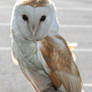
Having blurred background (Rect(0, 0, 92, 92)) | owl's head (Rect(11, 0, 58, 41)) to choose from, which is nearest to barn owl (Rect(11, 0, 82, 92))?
owl's head (Rect(11, 0, 58, 41))

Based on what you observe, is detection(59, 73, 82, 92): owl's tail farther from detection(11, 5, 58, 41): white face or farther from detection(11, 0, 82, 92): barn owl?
detection(11, 5, 58, 41): white face

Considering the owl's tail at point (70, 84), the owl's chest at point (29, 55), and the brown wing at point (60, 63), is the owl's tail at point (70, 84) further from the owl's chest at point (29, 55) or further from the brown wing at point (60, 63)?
the owl's chest at point (29, 55)

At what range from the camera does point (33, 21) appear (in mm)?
2830

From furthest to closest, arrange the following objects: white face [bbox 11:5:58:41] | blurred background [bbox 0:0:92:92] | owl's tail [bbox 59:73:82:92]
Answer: blurred background [bbox 0:0:92:92] → owl's tail [bbox 59:73:82:92] → white face [bbox 11:5:58:41]

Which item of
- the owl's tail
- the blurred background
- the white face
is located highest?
the white face

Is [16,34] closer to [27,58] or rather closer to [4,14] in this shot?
[27,58]

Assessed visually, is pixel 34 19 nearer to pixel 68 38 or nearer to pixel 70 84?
pixel 70 84

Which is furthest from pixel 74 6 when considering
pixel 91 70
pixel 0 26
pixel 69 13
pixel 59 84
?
pixel 59 84

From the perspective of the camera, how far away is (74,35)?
12.1 metres

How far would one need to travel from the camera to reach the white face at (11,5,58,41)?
112 inches

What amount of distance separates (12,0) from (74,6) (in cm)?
288

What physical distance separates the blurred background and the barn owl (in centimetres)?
478

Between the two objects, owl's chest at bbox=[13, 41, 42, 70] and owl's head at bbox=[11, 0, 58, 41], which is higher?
owl's head at bbox=[11, 0, 58, 41]

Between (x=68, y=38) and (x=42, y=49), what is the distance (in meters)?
8.73
